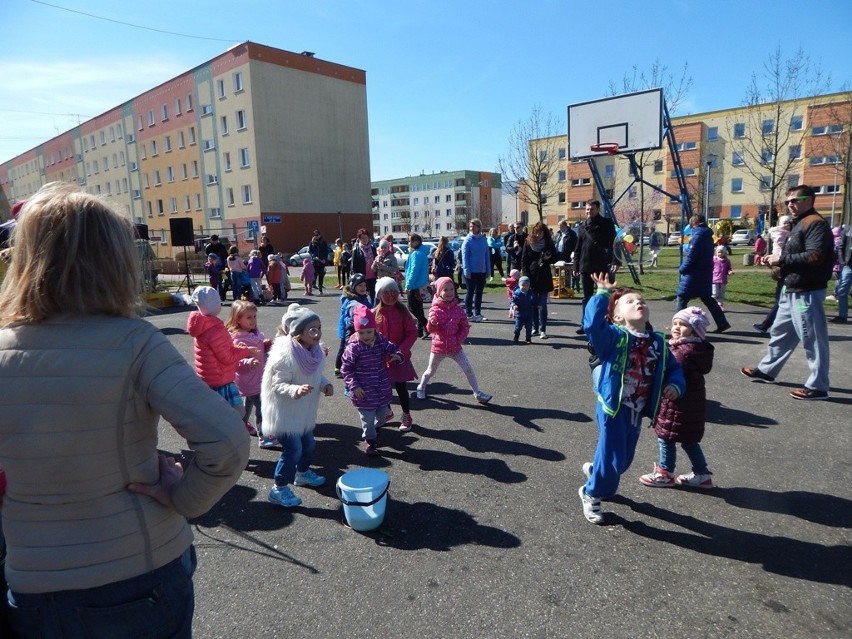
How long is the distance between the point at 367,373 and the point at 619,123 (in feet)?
46.1

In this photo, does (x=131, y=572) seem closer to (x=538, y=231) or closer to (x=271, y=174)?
(x=538, y=231)

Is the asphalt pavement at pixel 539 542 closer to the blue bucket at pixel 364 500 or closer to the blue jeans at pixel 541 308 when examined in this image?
the blue bucket at pixel 364 500

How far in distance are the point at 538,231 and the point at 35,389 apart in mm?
8605

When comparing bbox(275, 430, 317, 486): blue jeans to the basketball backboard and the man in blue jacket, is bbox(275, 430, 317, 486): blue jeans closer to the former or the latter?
the man in blue jacket

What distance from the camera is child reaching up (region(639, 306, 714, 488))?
3848 mm

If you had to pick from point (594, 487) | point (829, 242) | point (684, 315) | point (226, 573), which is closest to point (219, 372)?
point (226, 573)

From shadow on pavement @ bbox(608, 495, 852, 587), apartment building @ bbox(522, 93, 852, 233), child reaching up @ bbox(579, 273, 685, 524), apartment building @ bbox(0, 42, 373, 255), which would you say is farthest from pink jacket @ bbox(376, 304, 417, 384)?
apartment building @ bbox(522, 93, 852, 233)

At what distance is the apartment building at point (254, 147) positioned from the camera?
4031 cm

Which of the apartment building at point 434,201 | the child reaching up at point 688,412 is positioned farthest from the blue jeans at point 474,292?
the apartment building at point 434,201

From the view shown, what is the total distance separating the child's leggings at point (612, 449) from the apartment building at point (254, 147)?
37.0 meters

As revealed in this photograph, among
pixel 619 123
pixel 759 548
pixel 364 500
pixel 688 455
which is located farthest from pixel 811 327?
pixel 619 123

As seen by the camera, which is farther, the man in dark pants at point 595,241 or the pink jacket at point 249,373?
the man in dark pants at point 595,241

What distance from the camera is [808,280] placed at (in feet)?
18.5

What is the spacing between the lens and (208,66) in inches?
1644
